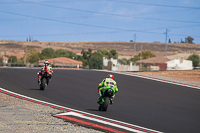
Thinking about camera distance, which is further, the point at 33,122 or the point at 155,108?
the point at 155,108

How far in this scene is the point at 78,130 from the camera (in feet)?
29.9

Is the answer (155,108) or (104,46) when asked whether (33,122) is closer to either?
(155,108)

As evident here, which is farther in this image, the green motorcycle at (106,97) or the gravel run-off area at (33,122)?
the green motorcycle at (106,97)

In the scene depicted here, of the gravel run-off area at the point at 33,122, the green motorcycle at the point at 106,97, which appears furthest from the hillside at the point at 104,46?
the gravel run-off area at the point at 33,122

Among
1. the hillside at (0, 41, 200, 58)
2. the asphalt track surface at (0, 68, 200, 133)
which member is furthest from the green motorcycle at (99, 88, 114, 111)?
the hillside at (0, 41, 200, 58)

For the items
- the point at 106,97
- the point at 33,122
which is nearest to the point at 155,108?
the point at 106,97

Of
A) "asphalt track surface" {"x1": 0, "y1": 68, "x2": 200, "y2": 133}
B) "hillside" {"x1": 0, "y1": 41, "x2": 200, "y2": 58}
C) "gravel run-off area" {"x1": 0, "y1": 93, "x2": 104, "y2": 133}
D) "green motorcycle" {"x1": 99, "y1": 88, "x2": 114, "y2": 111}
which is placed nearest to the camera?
"gravel run-off area" {"x1": 0, "y1": 93, "x2": 104, "y2": 133}

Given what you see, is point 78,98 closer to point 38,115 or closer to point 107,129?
point 38,115

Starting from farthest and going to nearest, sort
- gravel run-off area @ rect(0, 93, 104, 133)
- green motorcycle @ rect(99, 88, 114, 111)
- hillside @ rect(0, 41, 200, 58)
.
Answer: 1. hillside @ rect(0, 41, 200, 58)
2. green motorcycle @ rect(99, 88, 114, 111)
3. gravel run-off area @ rect(0, 93, 104, 133)

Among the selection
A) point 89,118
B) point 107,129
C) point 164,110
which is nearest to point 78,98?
point 164,110

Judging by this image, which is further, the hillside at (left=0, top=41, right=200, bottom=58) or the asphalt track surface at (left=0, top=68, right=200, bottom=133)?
the hillside at (left=0, top=41, right=200, bottom=58)

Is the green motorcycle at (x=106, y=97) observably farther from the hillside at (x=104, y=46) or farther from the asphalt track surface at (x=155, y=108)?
the hillside at (x=104, y=46)

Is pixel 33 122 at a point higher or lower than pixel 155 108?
higher

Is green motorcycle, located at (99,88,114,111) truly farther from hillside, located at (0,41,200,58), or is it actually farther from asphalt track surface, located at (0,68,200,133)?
hillside, located at (0,41,200,58)
